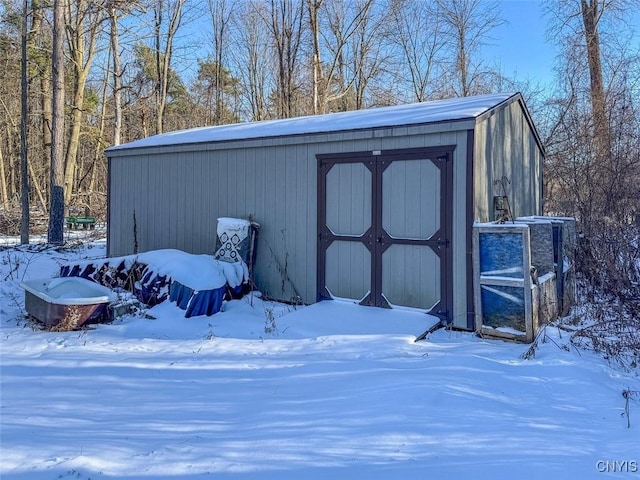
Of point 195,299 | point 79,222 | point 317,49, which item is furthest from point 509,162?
point 79,222

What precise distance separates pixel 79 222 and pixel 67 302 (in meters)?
11.3

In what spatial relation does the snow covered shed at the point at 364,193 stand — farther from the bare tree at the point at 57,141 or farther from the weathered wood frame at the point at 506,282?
the bare tree at the point at 57,141

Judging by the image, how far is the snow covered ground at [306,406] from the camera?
2.28 meters

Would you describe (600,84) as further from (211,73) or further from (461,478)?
(211,73)

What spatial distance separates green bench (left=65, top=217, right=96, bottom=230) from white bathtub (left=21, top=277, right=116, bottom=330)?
33.5 ft

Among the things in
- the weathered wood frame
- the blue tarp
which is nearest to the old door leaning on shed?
the weathered wood frame

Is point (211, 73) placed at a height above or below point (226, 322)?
Result: above

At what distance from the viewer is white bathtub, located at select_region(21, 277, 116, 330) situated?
187 inches

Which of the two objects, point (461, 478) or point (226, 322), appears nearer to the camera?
point (461, 478)

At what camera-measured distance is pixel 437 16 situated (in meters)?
18.5

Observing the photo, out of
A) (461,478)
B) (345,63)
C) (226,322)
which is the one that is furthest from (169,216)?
(345,63)

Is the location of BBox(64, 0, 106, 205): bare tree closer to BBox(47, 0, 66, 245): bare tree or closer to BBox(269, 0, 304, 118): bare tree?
BBox(47, 0, 66, 245): bare tree

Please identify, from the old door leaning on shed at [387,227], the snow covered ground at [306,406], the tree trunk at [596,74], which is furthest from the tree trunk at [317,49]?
the snow covered ground at [306,406]

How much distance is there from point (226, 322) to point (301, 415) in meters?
2.50
